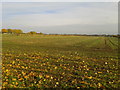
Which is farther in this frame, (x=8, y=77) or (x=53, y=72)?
(x=53, y=72)

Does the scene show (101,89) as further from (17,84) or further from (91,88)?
(17,84)

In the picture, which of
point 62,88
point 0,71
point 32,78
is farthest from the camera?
point 0,71

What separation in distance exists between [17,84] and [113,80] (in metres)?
4.81

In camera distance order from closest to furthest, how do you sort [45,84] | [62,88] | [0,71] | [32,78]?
1. [62,88]
2. [45,84]
3. [32,78]
4. [0,71]

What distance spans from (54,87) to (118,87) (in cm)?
296

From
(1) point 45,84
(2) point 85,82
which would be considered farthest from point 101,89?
(1) point 45,84

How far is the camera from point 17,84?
584cm

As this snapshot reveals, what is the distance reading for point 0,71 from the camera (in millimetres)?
7527

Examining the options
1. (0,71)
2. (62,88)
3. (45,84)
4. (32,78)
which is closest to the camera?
(62,88)

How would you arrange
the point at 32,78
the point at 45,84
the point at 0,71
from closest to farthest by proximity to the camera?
the point at 45,84
the point at 32,78
the point at 0,71

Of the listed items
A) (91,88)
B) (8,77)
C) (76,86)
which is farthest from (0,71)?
(91,88)

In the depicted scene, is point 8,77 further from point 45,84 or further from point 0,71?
point 45,84

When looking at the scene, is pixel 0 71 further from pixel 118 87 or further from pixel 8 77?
pixel 118 87

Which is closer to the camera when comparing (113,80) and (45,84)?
(45,84)
